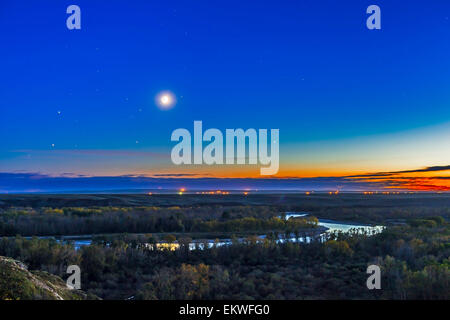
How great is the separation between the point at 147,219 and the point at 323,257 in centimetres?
1893

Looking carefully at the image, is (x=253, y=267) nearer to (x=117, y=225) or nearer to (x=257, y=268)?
(x=257, y=268)

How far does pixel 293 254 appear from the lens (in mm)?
19219

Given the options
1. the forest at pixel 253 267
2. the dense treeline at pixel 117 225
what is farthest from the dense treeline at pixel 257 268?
the dense treeline at pixel 117 225

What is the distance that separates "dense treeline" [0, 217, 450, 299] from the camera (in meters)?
12.2

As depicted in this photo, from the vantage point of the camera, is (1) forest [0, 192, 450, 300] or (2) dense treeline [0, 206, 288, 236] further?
(2) dense treeline [0, 206, 288, 236]

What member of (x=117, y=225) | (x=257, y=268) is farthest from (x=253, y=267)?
(x=117, y=225)

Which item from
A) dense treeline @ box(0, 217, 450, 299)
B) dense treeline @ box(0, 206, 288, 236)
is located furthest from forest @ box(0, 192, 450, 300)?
dense treeline @ box(0, 206, 288, 236)

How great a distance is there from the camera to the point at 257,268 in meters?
17.1

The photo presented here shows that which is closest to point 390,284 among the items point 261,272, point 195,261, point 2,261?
point 261,272

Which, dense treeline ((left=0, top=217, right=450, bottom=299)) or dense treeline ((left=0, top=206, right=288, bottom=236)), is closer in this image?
dense treeline ((left=0, top=217, right=450, bottom=299))

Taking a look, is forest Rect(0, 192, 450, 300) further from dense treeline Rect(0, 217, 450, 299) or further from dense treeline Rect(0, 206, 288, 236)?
dense treeline Rect(0, 206, 288, 236)

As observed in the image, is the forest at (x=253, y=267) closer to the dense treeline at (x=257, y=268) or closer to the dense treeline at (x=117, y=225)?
the dense treeline at (x=257, y=268)
